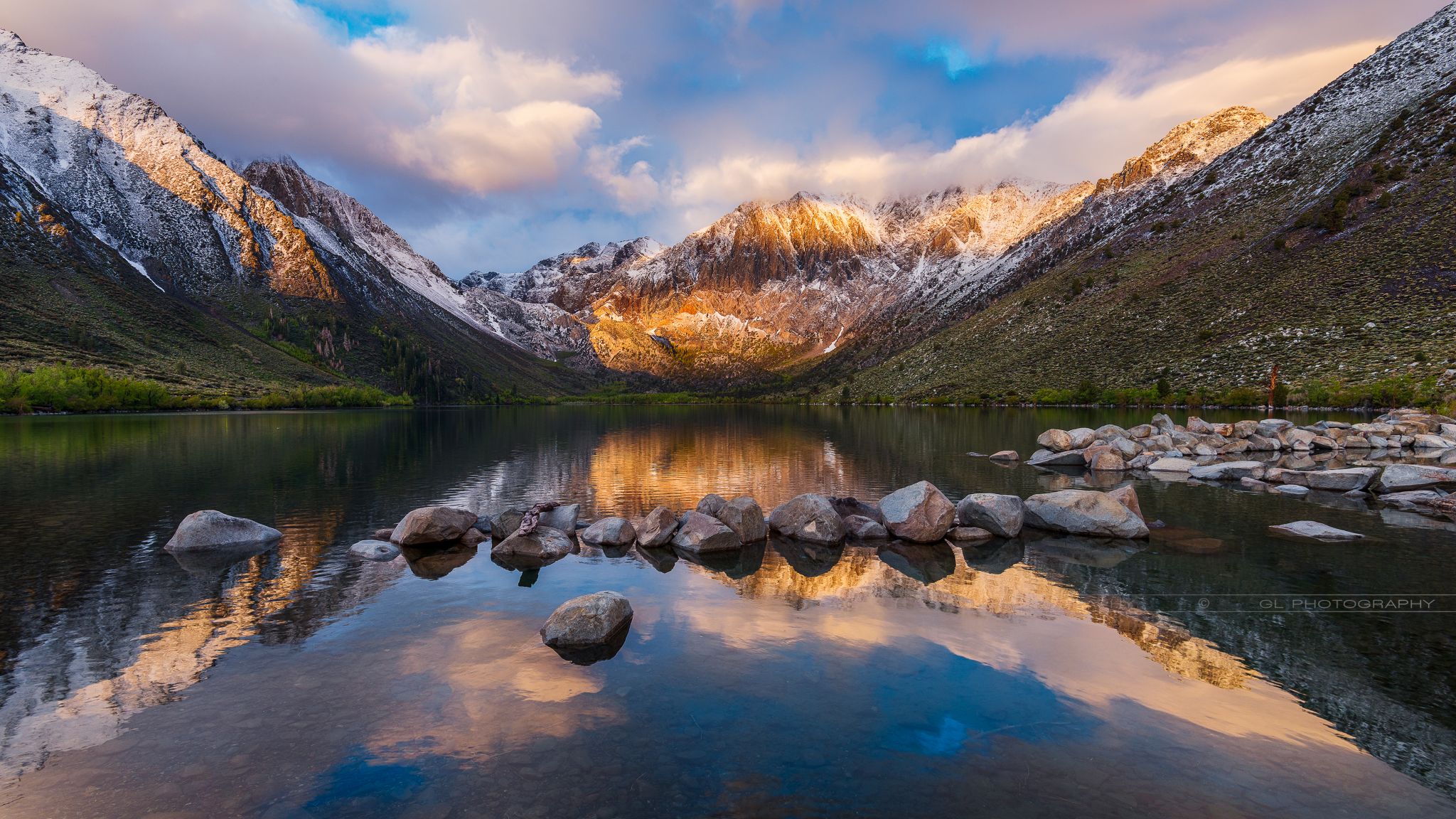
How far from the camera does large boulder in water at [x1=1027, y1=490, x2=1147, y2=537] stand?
87.8ft

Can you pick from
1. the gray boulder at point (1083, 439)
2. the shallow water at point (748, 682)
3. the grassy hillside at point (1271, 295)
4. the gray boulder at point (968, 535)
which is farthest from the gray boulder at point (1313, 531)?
the grassy hillside at point (1271, 295)

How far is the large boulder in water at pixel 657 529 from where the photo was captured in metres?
26.6

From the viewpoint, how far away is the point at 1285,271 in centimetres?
11331

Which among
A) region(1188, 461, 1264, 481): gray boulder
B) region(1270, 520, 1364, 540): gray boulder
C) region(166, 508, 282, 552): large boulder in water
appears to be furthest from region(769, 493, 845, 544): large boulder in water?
region(1188, 461, 1264, 481): gray boulder

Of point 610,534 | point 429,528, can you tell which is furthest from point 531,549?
point 429,528

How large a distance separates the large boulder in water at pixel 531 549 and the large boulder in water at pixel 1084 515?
823 inches

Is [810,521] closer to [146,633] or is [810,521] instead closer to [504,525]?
[504,525]

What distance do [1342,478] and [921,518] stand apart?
29.9m

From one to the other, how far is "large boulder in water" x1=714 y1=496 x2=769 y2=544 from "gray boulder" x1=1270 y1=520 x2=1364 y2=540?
22.2 meters

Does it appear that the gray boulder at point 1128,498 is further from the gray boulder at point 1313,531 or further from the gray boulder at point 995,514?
the gray boulder at point 1313,531

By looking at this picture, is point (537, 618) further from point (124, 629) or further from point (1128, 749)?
point (1128, 749)

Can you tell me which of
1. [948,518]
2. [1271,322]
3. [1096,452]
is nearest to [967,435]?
[1096,452]

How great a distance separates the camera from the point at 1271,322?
10625 cm

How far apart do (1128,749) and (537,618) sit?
46.5 feet
